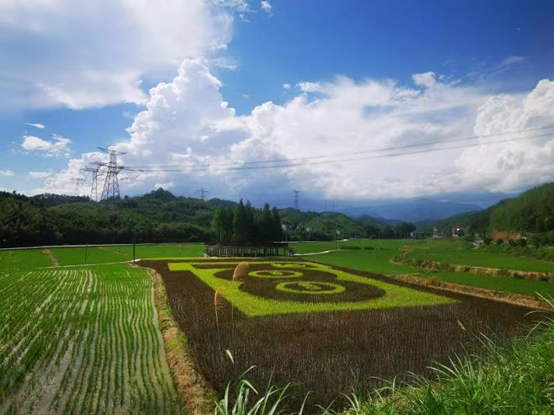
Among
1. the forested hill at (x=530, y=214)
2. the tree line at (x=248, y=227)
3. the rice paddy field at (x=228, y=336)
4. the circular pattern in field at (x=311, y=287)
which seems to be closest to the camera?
the rice paddy field at (x=228, y=336)

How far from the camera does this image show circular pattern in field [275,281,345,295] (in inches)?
978

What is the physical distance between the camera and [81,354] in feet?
40.0

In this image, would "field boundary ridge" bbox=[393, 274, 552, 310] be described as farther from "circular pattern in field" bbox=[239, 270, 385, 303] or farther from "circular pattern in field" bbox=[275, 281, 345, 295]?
"circular pattern in field" bbox=[275, 281, 345, 295]

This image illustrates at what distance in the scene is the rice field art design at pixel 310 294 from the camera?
20.0m

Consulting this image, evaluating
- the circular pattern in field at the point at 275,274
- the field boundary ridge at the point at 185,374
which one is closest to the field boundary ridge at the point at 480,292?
the circular pattern in field at the point at 275,274

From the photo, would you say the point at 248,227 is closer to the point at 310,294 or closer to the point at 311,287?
the point at 311,287

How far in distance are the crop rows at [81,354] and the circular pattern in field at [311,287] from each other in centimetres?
933

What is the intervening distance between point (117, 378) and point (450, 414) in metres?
9.28

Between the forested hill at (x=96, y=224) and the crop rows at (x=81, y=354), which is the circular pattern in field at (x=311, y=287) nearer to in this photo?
the crop rows at (x=81, y=354)

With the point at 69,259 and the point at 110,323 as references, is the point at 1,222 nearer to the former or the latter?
the point at 69,259

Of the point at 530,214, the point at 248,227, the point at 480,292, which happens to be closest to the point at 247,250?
the point at 248,227

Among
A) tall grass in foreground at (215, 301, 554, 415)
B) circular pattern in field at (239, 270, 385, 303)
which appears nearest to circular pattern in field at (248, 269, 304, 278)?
circular pattern in field at (239, 270, 385, 303)

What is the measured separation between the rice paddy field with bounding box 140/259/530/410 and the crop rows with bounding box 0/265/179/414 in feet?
5.35

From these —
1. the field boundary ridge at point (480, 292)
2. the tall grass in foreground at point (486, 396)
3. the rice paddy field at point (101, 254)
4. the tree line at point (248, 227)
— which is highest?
the tree line at point (248, 227)
